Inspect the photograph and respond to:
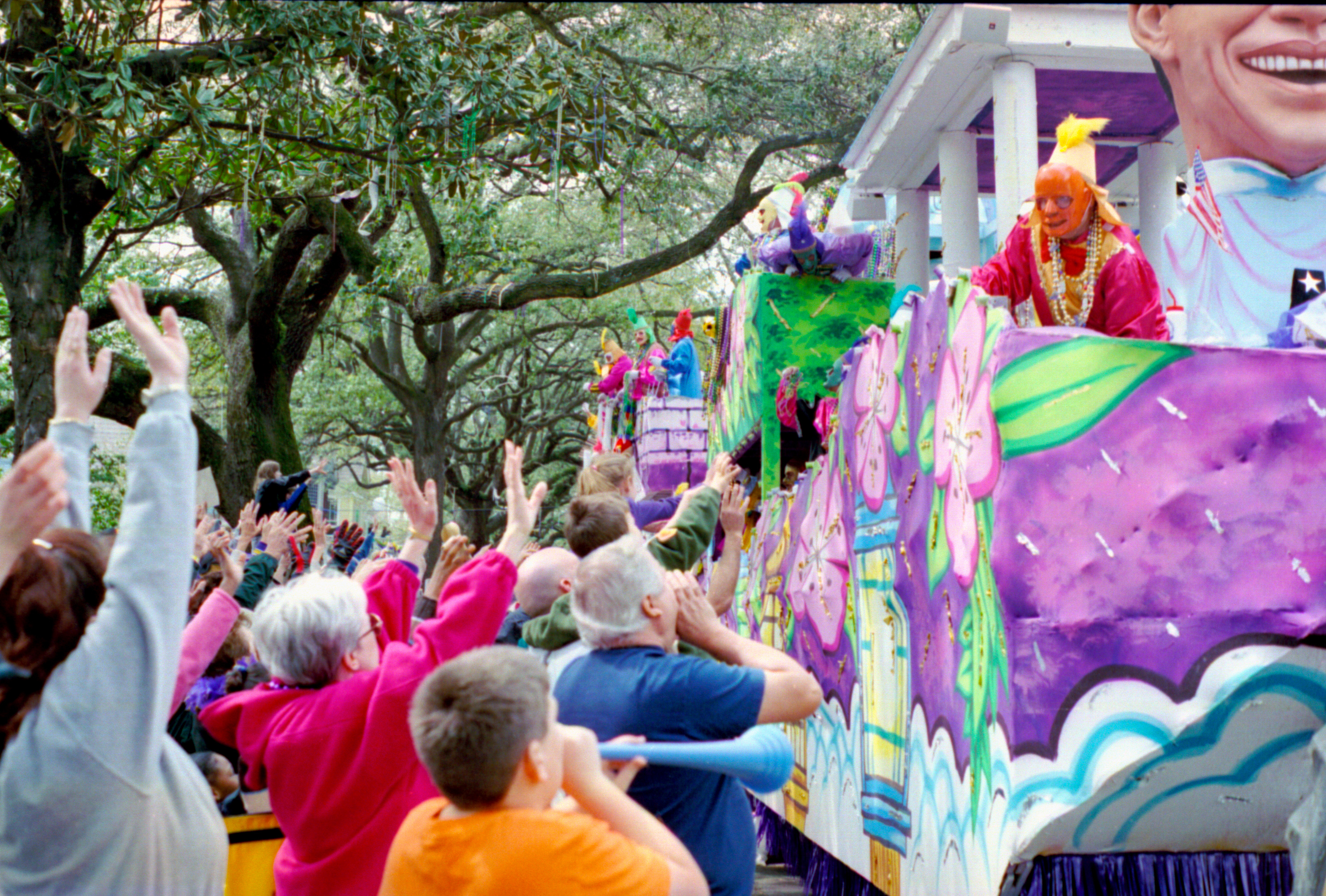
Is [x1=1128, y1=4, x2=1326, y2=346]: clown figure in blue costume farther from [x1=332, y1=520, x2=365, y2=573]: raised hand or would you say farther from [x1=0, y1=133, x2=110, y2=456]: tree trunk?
[x1=0, y1=133, x2=110, y2=456]: tree trunk

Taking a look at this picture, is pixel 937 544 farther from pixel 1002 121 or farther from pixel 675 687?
pixel 1002 121

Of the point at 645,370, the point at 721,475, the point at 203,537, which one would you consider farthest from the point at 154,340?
the point at 645,370

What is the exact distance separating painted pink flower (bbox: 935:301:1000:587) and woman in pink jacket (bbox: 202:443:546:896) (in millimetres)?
1795

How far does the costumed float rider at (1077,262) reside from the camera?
466 centimetres

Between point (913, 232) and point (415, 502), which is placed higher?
point (913, 232)

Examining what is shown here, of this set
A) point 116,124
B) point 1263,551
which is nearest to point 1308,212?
point 1263,551

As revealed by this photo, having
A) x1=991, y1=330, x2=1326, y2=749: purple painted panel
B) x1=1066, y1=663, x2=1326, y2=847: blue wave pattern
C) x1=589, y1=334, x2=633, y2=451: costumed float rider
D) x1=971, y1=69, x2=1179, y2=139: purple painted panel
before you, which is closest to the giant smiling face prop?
x1=991, y1=330, x2=1326, y2=749: purple painted panel

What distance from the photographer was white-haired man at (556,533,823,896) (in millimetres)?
2885

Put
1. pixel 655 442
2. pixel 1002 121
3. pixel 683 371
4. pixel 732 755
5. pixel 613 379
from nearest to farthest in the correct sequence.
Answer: pixel 732 755 → pixel 1002 121 → pixel 655 442 → pixel 683 371 → pixel 613 379

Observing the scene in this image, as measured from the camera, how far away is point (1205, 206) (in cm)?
498

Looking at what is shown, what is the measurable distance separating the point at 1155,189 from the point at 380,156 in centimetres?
604

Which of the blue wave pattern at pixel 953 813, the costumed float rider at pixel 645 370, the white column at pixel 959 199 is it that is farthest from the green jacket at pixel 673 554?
the costumed float rider at pixel 645 370

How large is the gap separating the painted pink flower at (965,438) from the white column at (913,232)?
577 centimetres

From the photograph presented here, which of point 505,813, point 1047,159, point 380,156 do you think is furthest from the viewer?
point 1047,159
